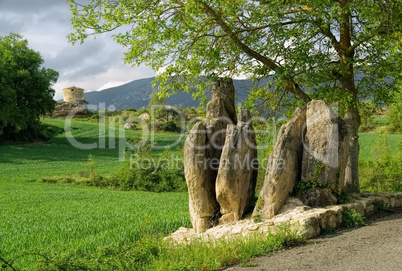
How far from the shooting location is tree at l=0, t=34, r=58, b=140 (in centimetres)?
6031

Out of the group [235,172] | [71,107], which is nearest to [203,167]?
[235,172]

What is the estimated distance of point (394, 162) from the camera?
28953 millimetres

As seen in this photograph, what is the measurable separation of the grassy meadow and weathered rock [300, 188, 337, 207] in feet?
13.9

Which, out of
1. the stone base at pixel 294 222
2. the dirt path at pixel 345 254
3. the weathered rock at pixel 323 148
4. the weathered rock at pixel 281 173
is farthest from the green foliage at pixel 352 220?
the weathered rock at pixel 281 173

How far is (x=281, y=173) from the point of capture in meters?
11.9

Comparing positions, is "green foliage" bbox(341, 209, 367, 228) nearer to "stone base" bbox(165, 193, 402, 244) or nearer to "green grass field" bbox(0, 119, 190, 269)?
"stone base" bbox(165, 193, 402, 244)

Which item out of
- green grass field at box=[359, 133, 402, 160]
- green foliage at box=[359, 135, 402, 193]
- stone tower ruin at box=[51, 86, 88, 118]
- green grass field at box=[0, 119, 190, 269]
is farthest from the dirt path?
stone tower ruin at box=[51, 86, 88, 118]

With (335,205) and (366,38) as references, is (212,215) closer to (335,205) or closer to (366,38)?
(335,205)

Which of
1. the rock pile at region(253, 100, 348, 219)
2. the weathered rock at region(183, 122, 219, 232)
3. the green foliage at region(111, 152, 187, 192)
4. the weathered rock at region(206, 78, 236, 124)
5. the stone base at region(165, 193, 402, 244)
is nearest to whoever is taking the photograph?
the stone base at region(165, 193, 402, 244)

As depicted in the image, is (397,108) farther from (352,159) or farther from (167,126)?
(167,126)

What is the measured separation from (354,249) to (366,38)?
33.1ft

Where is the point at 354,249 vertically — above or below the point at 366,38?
below

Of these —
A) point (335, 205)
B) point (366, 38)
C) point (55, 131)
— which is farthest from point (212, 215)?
point (55, 131)

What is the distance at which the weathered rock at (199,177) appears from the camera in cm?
Result: 1297
